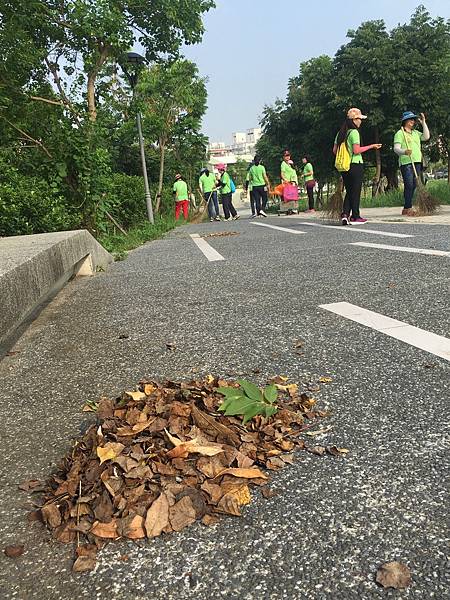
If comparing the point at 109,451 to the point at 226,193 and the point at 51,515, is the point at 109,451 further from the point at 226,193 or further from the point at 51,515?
the point at 226,193

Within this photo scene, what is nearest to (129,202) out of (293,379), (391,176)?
(293,379)

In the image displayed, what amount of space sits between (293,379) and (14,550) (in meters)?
1.18

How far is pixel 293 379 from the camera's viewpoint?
2.11 meters

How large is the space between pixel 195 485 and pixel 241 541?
0.72 feet

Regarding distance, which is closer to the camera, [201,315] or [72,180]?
[201,315]

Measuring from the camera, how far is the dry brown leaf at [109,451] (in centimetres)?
148

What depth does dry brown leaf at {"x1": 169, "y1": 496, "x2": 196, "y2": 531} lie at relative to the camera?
128 centimetres

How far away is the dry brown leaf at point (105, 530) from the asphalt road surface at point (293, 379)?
3cm

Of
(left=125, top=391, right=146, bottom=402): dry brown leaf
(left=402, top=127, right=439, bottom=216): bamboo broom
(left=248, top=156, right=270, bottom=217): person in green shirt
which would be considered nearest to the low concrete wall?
(left=125, top=391, right=146, bottom=402): dry brown leaf

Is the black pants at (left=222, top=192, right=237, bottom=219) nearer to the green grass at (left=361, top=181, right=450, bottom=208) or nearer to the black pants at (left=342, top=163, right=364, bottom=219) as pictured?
the green grass at (left=361, top=181, right=450, bottom=208)

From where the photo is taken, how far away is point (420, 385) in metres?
1.94

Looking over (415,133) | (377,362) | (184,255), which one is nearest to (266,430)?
(377,362)

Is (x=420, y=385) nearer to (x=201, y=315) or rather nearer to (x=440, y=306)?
(x=440, y=306)

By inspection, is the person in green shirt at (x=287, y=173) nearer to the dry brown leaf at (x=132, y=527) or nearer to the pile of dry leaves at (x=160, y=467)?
the pile of dry leaves at (x=160, y=467)
